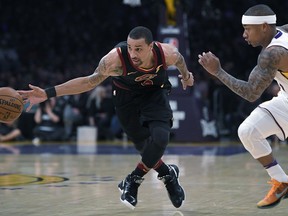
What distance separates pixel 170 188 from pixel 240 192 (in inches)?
51.9

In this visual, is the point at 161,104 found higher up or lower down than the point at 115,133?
higher up

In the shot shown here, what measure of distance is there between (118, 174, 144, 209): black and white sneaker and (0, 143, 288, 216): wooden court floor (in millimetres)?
96

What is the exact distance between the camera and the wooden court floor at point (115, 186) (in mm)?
6953

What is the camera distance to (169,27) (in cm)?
1684

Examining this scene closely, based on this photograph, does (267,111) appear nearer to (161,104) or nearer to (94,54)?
(161,104)

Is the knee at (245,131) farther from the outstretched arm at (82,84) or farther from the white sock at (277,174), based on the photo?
the outstretched arm at (82,84)

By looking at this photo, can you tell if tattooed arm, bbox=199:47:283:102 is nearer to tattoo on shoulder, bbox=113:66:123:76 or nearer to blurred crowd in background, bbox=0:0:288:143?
tattoo on shoulder, bbox=113:66:123:76

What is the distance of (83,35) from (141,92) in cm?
1761

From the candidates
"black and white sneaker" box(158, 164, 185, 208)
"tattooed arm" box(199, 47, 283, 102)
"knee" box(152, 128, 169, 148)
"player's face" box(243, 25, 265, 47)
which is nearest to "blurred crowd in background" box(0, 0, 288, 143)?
"black and white sneaker" box(158, 164, 185, 208)

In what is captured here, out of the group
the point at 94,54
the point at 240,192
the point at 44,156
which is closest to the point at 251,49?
the point at 94,54

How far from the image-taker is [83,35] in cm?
2466

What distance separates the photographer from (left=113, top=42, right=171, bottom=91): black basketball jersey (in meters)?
7.00

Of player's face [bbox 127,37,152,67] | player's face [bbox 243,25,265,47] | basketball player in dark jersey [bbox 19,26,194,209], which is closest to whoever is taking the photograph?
player's face [bbox 243,25,265,47]

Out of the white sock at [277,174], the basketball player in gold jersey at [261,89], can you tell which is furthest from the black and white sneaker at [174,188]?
the white sock at [277,174]
